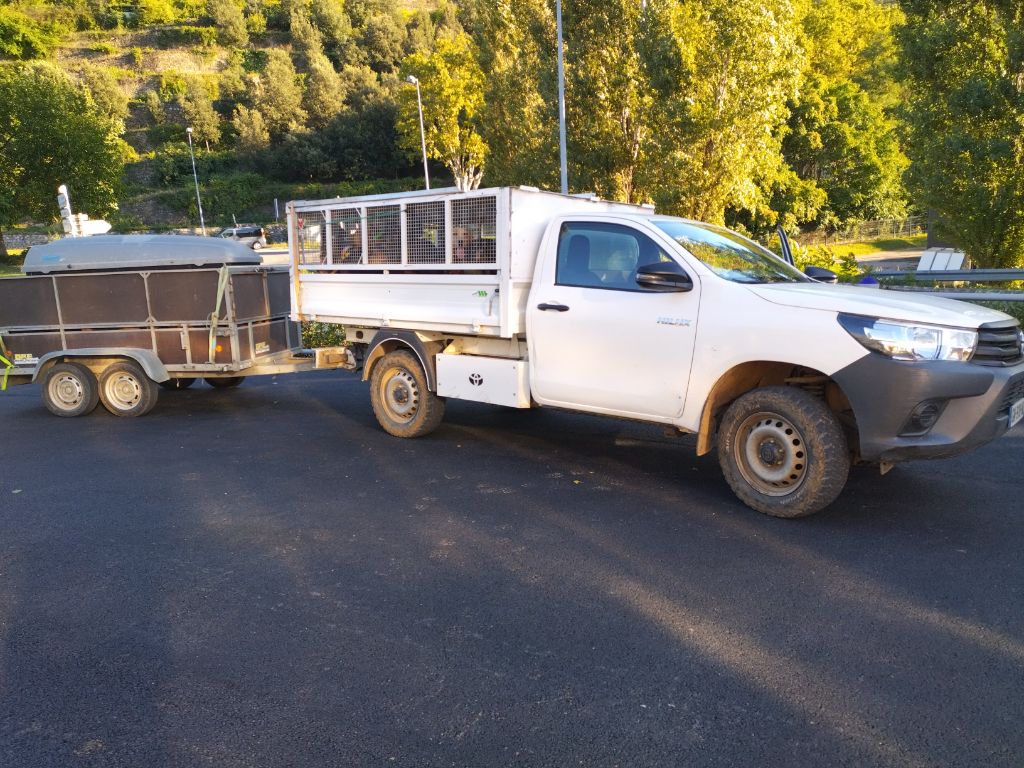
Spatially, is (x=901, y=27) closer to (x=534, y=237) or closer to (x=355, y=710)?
(x=534, y=237)

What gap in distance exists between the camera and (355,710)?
296 cm

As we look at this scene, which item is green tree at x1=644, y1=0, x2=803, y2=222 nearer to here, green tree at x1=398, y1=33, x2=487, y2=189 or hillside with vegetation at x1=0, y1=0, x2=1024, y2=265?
hillside with vegetation at x1=0, y1=0, x2=1024, y2=265

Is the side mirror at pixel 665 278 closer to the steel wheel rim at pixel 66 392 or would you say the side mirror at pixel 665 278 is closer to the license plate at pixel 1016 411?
the license plate at pixel 1016 411

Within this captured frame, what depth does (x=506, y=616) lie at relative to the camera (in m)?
3.72

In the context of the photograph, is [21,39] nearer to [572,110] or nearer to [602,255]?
[572,110]

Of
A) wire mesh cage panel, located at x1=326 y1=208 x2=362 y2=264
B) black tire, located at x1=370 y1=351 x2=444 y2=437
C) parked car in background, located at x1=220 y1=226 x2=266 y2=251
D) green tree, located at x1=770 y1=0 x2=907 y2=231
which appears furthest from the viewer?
parked car in background, located at x1=220 y1=226 x2=266 y2=251

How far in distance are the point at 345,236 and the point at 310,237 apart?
56cm

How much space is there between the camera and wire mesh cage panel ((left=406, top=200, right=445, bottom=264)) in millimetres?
6621

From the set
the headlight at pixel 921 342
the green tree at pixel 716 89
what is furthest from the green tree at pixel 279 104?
the headlight at pixel 921 342

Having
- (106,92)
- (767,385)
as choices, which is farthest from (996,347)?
(106,92)

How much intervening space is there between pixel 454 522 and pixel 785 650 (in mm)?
2372

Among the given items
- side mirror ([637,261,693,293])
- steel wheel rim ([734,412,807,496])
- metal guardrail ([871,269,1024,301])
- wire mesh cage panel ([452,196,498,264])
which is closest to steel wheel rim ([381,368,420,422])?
wire mesh cage panel ([452,196,498,264])

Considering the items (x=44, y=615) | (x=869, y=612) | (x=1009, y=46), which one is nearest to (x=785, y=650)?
(x=869, y=612)

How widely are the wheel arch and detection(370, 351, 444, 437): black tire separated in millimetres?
2881
